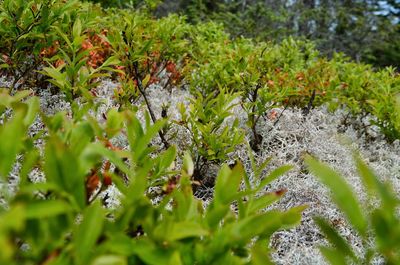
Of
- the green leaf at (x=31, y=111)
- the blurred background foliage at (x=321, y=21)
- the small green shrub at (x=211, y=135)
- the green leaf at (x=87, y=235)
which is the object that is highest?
the blurred background foliage at (x=321, y=21)

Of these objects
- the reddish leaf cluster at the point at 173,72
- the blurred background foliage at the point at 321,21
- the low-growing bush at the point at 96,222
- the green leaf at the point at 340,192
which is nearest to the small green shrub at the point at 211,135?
the low-growing bush at the point at 96,222

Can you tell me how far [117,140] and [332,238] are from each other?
2.00 m

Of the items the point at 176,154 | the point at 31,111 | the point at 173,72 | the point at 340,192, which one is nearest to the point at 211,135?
the point at 176,154

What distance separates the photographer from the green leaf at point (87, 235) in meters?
0.75

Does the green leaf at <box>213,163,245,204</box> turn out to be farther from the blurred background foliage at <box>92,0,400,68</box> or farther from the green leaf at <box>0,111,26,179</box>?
the blurred background foliage at <box>92,0,400,68</box>

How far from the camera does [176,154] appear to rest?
193 cm

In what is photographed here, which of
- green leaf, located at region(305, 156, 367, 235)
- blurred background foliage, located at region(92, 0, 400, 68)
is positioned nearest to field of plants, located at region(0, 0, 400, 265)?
green leaf, located at region(305, 156, 367, 235)

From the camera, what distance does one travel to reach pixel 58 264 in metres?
0.74

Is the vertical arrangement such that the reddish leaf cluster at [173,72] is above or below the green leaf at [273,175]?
above

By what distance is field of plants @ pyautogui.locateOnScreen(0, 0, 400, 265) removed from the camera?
811mm

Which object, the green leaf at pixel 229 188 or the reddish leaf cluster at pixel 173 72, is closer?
the green leaf at pixel 229 188

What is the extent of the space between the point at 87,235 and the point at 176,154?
1180mm

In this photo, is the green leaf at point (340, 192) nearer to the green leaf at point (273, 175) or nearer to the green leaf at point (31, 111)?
the green leaf at point (273, 175)

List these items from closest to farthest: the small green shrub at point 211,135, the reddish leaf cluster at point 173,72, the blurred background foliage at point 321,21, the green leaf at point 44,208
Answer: the green leaf at point 44,208 → the small green shrub at point 211,135 → the reddish leaf cluster at point 173,72 → the blurred background foliage at point 321,21
